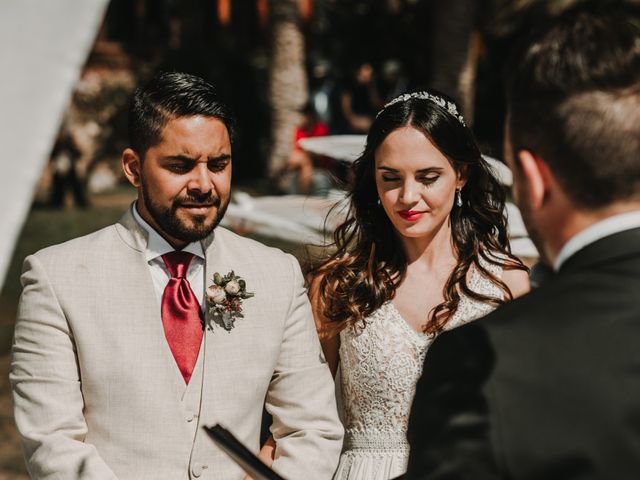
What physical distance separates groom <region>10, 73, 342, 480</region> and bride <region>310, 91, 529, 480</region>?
48cm

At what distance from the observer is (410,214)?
309cm

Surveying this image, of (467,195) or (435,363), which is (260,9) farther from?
(435,363)

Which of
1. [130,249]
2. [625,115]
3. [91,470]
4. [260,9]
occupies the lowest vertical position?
[91,470]

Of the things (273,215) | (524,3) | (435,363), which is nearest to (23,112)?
(435,363)

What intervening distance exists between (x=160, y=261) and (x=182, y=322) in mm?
212

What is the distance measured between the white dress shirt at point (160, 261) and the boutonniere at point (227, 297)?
8 centimetres

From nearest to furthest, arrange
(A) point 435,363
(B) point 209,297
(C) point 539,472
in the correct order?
(C) point 539,472 < (A) point 435,363 < (B) point 209,297

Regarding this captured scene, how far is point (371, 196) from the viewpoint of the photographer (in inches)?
136

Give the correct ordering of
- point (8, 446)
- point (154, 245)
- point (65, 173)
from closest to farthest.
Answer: point (154, 245)
point (8, 446)
point (65, 173)

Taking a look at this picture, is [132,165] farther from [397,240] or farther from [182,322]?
[397,240]

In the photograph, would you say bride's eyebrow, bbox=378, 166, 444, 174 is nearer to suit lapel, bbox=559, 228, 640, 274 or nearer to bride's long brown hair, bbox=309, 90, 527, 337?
bride's long brown hair, bbox=309, 90, 527, 337

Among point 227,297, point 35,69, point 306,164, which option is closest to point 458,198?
point 227,297

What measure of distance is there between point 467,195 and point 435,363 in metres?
2.12

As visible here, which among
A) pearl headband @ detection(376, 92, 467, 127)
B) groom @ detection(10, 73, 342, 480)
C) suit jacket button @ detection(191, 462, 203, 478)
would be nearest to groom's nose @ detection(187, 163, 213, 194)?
groom @ detection(10, 73, 342, 480)
